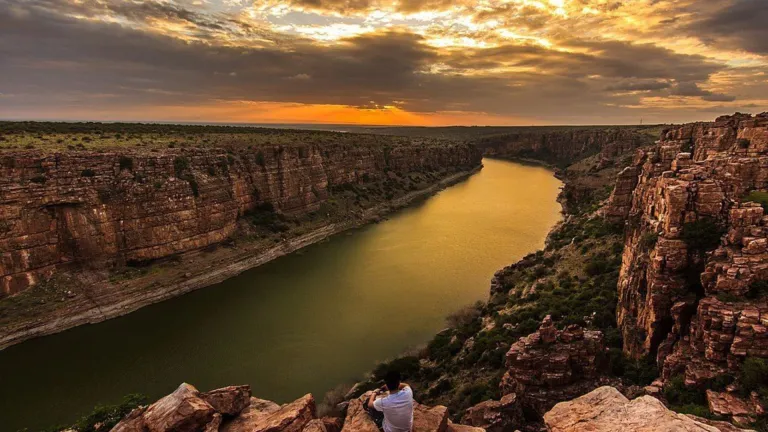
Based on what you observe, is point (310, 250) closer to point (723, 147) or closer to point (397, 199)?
point (397, 199)

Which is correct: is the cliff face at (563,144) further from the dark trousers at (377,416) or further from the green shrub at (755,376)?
the dark trousers at (377,416)

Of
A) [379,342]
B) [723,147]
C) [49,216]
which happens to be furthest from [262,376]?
[723,147]

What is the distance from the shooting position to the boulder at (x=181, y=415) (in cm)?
809

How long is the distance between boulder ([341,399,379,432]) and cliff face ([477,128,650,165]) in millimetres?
83433

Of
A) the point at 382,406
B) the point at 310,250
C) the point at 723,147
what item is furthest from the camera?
the point at 310,250

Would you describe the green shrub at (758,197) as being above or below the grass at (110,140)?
below

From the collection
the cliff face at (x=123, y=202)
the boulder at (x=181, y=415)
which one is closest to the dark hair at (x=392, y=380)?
the boulder at (x=181, y=415)

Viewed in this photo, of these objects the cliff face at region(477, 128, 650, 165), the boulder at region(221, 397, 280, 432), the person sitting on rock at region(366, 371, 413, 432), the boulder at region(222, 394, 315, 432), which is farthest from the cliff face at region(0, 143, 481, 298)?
the cliff face at region(477, 128, 650, 165)

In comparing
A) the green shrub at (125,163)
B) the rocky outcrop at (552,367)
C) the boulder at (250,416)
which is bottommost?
the rocky outcrop at (552,367)

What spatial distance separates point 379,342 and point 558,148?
136m

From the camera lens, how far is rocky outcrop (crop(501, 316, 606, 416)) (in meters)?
13.4

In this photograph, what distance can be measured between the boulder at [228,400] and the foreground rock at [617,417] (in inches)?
249

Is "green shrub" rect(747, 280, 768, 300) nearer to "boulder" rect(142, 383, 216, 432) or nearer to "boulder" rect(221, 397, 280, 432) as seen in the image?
"boulder" rect(221, 397, 280, 432)

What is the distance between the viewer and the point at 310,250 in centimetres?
4884
